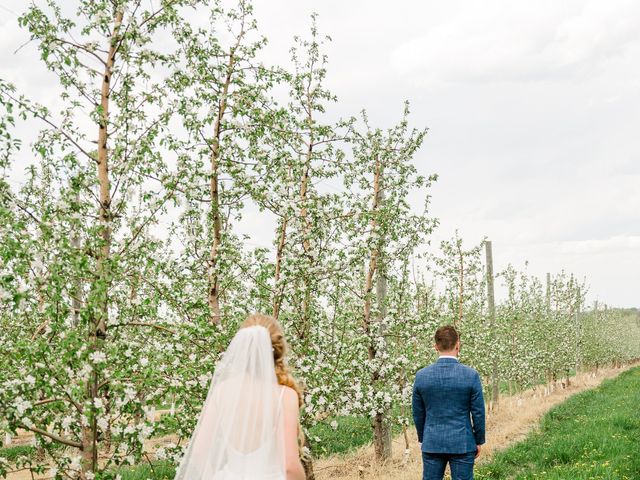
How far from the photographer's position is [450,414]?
20.6 feet

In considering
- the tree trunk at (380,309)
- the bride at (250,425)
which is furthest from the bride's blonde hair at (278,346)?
the tree trunk at (380,309)

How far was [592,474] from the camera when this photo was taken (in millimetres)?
9477

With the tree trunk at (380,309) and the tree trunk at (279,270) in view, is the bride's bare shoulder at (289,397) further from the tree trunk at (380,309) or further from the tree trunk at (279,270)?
the tree trunk at (380,309)

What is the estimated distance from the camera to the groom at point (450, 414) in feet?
20.5

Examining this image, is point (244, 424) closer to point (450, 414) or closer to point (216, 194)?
point (450, 414)

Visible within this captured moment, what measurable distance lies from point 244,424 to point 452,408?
2848 mm

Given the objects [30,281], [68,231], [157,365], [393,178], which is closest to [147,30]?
[68,231]

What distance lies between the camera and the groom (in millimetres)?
6242

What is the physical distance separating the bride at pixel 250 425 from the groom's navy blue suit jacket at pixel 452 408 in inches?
91.5

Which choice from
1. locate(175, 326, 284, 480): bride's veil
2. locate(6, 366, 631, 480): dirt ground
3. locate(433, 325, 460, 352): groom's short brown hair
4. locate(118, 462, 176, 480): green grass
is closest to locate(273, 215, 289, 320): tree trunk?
locate(6, 366, 631, 480): dirt ground

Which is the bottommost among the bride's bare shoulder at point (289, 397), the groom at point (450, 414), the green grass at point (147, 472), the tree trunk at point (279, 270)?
the green grass at point (147, 472)

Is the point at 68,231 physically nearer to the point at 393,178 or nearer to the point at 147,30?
the point at 147,30

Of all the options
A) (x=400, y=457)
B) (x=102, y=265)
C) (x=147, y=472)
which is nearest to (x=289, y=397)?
(x=102, y=265)

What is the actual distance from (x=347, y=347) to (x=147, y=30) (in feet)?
20.1
